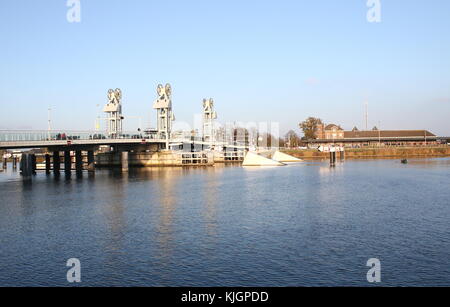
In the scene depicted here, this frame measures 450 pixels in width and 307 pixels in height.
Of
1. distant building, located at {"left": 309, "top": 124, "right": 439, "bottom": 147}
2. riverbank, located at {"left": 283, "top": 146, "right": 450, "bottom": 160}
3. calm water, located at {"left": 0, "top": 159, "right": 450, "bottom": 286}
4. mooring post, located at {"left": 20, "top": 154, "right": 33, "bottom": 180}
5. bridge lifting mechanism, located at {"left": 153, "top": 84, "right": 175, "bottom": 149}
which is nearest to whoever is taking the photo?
calm water, located at {"left": 0, "top": 159, "right": 450, "bottom": 286}

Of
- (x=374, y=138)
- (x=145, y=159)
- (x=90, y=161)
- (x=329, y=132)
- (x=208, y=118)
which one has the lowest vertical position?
(x=145, y=159)

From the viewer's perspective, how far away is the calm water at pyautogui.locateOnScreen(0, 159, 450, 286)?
20.7 metres

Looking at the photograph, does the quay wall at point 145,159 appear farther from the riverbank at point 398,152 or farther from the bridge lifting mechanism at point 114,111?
the riverbank at point 398,152

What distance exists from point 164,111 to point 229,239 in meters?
93.7

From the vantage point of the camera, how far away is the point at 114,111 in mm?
115438

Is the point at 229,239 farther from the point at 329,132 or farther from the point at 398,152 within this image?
the point at 329,132

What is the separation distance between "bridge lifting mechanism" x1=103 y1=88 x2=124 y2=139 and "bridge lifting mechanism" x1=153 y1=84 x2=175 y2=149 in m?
8.96

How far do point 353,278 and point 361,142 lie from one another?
16726cm

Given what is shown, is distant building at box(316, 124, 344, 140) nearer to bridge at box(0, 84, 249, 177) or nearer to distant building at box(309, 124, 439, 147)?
distant building at box(309, 124, 439, 147)

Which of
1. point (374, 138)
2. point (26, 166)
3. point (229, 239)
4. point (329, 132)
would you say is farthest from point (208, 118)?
point (229, 239)

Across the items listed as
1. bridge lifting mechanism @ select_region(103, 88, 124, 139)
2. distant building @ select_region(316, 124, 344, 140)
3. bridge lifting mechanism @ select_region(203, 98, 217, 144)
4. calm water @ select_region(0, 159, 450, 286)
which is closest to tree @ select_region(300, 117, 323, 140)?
distant building @ select_region(316, 124, 344, 140)

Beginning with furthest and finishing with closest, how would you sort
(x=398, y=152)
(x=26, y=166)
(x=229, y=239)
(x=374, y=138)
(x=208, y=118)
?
(x=374, y=138), (x=398, y=152), (x=208, y=118), (x=26, y=166), (x=229, y=239)

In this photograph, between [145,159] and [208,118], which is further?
[208,118]
